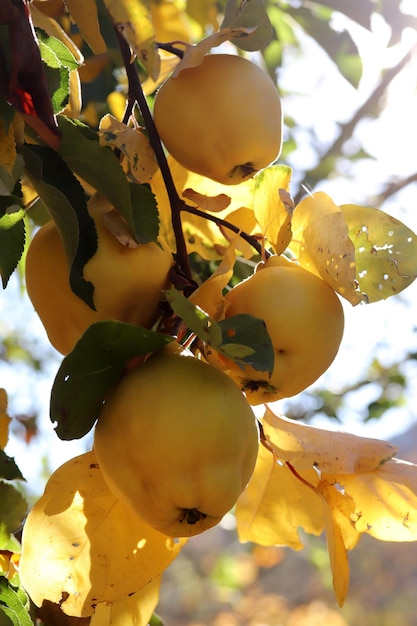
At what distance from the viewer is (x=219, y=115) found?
0.71m

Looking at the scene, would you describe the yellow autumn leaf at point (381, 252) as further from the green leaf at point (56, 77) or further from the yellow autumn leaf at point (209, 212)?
the green leaf at point (56, 77)

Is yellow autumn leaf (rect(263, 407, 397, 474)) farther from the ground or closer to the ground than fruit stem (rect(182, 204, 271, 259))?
closer to the ground

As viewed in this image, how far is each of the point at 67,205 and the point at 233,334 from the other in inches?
6.8

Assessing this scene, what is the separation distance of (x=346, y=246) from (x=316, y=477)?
9.5 inches

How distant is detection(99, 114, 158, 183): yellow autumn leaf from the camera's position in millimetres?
702

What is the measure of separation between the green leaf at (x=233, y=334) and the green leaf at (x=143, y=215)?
10 cm

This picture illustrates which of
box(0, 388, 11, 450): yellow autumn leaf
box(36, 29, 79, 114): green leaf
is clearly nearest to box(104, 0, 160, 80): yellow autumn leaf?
box(36, 29, 79, 114): green leaf

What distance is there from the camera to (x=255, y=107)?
722 mm

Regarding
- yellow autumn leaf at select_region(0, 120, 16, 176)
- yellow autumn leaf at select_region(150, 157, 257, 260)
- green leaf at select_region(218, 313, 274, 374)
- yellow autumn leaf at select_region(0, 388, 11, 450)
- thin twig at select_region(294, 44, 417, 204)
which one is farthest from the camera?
thin twig at select_region(294, 44, 417, 204)

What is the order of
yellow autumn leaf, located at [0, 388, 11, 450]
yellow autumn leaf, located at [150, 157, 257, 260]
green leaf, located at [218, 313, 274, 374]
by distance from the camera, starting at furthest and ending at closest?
1. yellow autumn leaf, located at [0, 388, 11, 450]
2. yellow autumn leaf, located at [150, 157, 257, 260]
3. green leaf, located at [218, 313, 274, 374]

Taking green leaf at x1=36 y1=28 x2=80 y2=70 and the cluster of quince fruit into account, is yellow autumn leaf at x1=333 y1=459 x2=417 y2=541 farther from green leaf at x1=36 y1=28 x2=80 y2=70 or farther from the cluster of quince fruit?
green leaf at x1=36 y1=28 x2=80 y2=70

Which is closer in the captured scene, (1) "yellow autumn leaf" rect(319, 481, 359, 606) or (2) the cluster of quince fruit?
(2) the cluster of quince fruit

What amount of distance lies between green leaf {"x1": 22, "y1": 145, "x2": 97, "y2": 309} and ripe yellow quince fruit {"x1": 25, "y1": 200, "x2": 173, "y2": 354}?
0.04ft

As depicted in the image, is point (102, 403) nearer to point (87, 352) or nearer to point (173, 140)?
point (87, 352)
